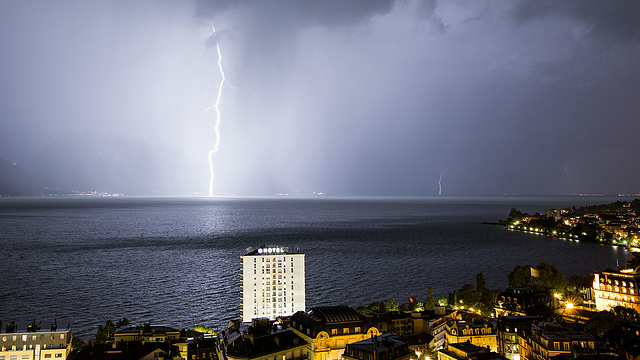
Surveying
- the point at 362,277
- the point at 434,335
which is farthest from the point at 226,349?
the point at 362,277

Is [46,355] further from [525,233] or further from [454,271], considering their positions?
[525,233]

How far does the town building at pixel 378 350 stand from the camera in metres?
28.6

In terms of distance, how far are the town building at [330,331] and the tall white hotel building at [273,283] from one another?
77.4 ft

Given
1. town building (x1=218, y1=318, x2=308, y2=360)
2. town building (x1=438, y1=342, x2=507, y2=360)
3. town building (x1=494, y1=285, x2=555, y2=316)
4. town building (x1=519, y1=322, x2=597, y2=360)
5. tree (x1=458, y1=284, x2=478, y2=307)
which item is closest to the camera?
town building (x1=218, y1=318, x2=308, y2=360)

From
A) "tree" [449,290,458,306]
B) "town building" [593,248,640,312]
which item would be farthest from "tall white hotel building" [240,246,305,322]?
"town building" [593,248,640,312]

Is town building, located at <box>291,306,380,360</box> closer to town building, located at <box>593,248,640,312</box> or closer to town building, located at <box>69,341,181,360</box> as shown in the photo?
town building, located at <box>69,341,181,360</box>

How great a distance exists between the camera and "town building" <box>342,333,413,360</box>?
2862 centimetres

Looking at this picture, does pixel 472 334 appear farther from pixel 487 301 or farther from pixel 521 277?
pixel 521 277

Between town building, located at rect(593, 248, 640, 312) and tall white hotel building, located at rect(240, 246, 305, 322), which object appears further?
tall white hotel building, located at rect(240, 246, 305, 322)

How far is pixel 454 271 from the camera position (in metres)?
80.8

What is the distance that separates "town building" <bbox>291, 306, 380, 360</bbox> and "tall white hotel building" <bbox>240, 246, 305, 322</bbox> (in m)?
23.6

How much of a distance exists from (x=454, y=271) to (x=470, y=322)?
129 ft

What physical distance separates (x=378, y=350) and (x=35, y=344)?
94.7ft

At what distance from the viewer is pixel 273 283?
59875mm
